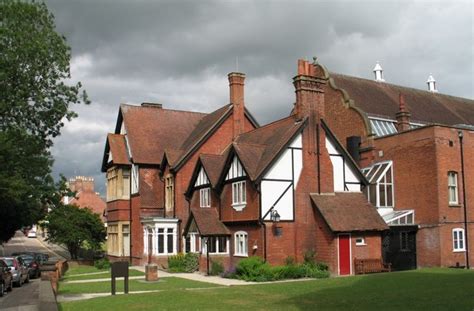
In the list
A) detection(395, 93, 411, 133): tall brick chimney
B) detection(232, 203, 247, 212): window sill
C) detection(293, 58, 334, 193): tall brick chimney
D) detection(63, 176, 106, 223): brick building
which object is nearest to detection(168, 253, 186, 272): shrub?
detection(232, 203, 247, 212): window sill

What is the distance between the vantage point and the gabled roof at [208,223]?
3024 cm

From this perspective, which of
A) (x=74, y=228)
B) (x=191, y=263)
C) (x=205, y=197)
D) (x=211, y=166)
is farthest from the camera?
(x=74, y=228)

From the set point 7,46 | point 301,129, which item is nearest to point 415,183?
point 301,129

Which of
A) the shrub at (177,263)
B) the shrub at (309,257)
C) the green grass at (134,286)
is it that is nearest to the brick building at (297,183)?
the shrub at (309,257)

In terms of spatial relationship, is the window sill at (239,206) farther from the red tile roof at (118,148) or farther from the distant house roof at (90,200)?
the distant house roof at (90,200)

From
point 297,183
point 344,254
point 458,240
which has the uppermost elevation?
point 297,183

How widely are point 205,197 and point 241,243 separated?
5518 millimetres

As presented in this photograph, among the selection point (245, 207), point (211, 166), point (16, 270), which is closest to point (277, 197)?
point (245, 207)

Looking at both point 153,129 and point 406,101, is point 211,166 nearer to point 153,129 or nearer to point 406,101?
point 153,129

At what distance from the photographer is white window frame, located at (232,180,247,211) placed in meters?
29.7

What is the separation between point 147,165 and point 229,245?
37.6 ft

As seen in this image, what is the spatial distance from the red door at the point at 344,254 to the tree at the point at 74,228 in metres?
28.7

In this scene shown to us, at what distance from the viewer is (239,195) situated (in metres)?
30.2

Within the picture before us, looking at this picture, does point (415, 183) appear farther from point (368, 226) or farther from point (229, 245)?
point (229, 245)
